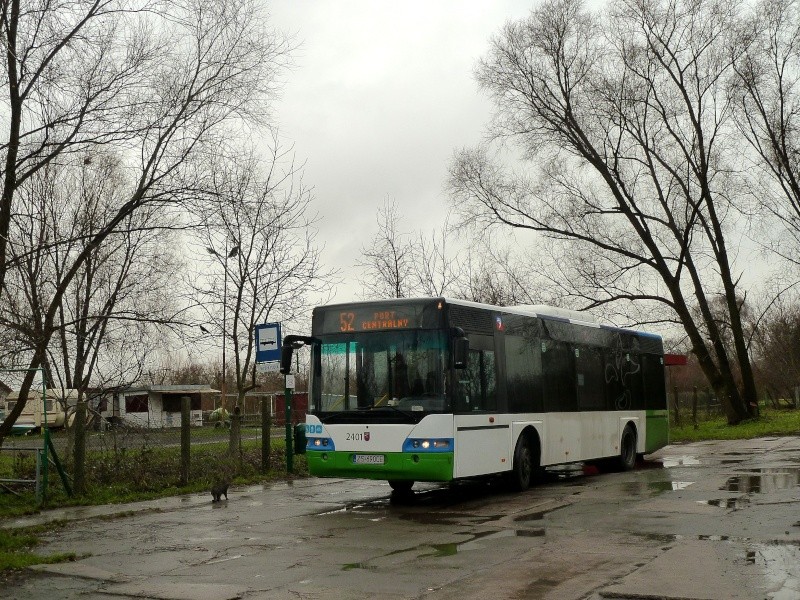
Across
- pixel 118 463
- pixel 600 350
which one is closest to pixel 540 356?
pixel 600 350

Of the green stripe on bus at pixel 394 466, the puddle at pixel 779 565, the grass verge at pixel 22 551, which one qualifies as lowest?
the puddle at pixel 779 565

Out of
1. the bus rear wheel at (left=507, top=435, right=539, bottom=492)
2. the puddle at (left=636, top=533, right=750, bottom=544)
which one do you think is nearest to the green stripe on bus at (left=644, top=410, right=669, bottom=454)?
the bus rear wheel at (left=507, top=435, right=539, bottom=492)

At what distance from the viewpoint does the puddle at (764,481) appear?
15180 mm

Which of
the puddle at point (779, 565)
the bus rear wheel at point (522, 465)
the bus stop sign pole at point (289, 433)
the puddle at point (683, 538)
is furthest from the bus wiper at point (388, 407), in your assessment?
the puddle at point (779, 565)

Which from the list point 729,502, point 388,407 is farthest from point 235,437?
point 729,502

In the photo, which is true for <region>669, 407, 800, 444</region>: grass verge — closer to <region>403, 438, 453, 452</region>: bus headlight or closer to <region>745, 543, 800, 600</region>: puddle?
<region>403, 438, 453, 452</region>: bus headlight

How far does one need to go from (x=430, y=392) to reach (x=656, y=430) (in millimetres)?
10529

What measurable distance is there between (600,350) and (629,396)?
75.5 inches

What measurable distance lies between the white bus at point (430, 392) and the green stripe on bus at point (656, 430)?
208 inches

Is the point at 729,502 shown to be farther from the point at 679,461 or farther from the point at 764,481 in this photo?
the point at 679,461

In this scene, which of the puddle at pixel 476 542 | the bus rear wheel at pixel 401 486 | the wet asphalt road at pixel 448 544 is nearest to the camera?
the wet asphalt road at pixel 448 544

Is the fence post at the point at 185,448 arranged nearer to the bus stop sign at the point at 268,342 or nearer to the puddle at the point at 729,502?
the bus stop sign at the point at 268,342

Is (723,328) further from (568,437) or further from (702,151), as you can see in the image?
(568,437)

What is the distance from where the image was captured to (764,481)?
53.9ft
